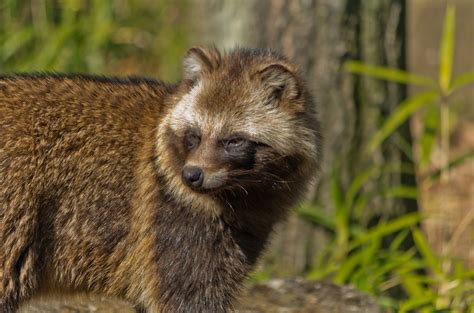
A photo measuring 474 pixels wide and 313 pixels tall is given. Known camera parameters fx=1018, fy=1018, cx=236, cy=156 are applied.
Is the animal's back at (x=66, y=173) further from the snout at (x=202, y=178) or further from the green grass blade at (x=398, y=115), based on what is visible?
the green grass blade at (x=398, y=115)

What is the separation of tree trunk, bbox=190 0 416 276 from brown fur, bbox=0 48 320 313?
6.74ft

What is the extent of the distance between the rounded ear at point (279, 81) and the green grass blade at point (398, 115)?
1.92 metres

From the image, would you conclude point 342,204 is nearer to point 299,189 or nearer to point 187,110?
point 299,189

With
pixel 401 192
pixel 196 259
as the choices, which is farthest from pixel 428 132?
pixel 196 259

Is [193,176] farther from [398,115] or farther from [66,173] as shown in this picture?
[398,115]

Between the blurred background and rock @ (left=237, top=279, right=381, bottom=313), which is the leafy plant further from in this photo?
rock @ (left=237, top=279, right=381, bottom=313)

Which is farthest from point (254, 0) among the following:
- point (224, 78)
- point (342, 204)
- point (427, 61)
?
point (427, 61)

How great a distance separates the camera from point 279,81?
4.98m

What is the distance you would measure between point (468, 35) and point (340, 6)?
4.04 m

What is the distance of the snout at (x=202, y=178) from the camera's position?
4695 millimetres

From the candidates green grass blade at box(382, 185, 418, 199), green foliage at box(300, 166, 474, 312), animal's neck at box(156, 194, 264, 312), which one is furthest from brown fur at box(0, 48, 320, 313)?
green grass blade at box(382, 185, 418, 199)

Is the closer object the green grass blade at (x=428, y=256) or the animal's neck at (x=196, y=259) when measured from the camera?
the animal's neck at (x=196, y=259)

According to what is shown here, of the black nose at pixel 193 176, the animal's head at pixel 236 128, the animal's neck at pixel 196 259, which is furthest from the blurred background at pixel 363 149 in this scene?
the black nose at pixel 193 176

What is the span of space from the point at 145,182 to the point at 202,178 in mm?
496
